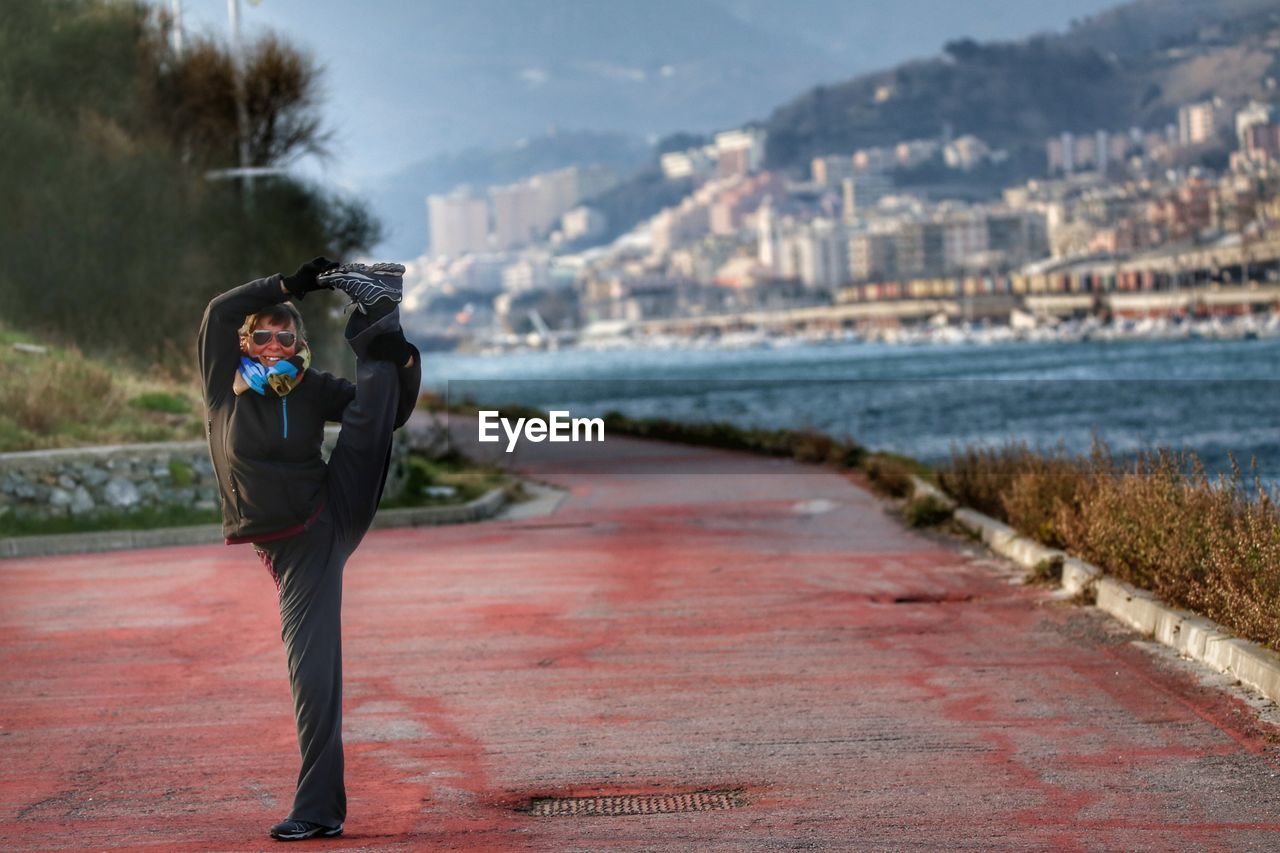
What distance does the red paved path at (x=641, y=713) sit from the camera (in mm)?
6965

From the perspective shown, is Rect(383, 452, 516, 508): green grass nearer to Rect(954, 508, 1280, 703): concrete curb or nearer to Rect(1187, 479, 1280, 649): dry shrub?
Rect(954, 508, 1280, 703): concrete curb

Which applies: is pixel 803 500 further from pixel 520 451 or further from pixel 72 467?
pixel 520 451

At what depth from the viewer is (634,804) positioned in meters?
7.32

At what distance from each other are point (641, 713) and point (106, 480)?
1223cm

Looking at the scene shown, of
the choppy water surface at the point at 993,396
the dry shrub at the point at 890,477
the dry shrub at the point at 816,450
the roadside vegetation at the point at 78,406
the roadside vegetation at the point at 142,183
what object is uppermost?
the roadside vegetation at the point at 142,183

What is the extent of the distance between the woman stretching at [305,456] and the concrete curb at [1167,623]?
15.2 feet

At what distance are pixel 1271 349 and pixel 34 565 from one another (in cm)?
12730

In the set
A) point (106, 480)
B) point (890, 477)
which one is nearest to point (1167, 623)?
point (106, 480)

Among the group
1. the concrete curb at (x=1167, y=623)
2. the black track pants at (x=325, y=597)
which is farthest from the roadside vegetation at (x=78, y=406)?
the black track pants at (x=325, y=597)

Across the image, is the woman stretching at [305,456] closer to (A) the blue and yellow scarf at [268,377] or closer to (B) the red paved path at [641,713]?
(A) the blue and yellow scarf at [268,377]

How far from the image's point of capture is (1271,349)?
439ft

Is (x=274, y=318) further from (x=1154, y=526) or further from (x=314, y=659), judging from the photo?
(x=1154, y=526)

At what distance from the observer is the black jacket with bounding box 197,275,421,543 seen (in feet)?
22.0

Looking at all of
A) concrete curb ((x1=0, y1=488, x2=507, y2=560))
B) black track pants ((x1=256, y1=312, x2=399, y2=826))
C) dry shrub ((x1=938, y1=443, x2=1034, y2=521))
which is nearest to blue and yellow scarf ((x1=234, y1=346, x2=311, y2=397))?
black track pants ((x1=256, y1=312, x2=399, y2=826))
